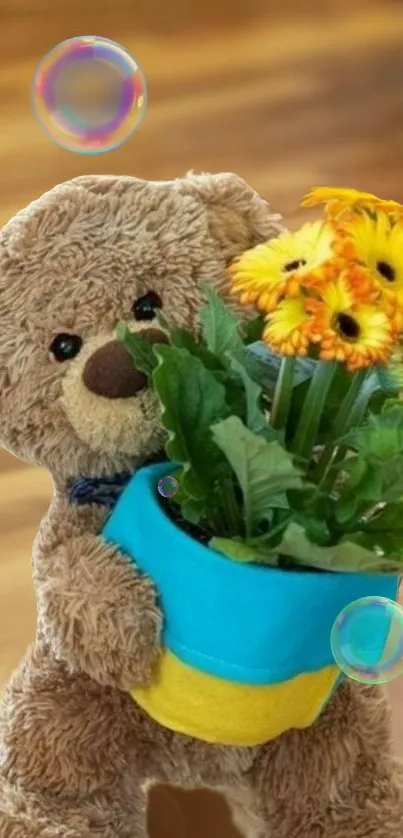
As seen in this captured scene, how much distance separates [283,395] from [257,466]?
0.16 feet

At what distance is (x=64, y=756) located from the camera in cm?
69

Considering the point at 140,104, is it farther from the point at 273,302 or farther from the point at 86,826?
the point at 86,826

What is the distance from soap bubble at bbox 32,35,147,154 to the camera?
2.60ft

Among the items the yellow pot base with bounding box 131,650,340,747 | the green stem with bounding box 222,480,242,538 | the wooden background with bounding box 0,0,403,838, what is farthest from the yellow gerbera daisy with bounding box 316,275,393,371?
the wooden background with bounding box 0,0,403,838

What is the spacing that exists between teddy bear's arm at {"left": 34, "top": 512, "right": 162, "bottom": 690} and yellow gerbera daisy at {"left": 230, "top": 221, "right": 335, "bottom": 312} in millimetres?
199

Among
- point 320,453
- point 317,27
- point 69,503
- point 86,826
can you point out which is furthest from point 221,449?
point 317,27

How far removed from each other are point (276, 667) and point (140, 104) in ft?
1.39

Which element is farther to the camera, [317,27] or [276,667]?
[317,27]

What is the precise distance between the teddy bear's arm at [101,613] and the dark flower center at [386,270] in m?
0.23

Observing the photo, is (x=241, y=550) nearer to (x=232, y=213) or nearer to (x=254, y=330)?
(x=254, y=330)

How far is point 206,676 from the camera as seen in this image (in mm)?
627

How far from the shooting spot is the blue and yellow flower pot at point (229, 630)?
0.59 m

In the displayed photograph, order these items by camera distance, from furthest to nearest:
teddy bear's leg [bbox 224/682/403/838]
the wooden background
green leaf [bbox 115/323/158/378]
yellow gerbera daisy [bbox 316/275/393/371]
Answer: the wooden background, teddy bear's leg [bbox 224/682/403/838], green leaf [bbox 115/323/158/378], yellow gerbera daisy [bbox 316/275/393/371]

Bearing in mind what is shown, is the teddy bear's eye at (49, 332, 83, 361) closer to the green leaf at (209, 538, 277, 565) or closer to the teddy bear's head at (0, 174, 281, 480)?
the teddy bear's head at (0, 174, 281, 480)
